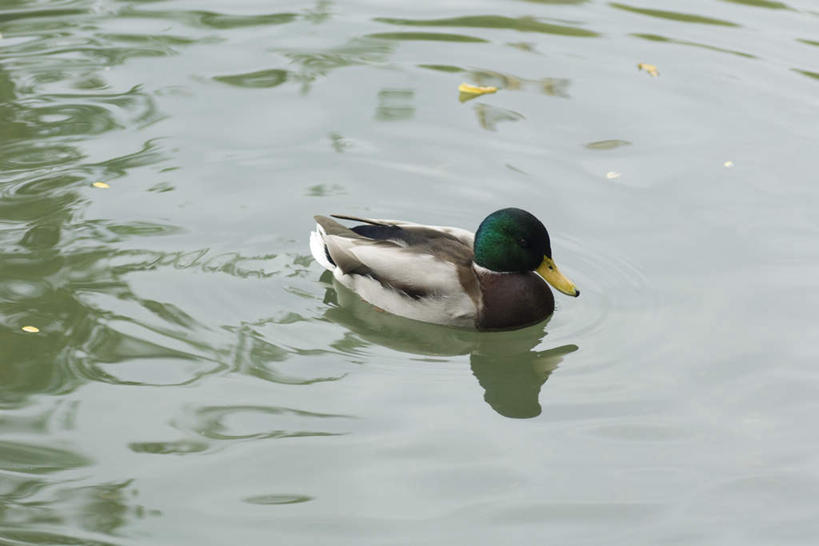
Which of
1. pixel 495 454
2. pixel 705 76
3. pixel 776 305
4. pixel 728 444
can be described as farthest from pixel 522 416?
pixel 705 76

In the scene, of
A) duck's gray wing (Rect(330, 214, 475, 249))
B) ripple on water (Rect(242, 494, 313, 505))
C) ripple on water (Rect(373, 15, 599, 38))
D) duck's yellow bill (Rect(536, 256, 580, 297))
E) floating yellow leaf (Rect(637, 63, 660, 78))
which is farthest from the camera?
ripple on water (Rect(373, 15, 599, 38))

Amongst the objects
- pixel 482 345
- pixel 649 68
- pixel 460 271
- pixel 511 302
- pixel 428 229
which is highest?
pixel 649 68

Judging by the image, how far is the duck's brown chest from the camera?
6.51m

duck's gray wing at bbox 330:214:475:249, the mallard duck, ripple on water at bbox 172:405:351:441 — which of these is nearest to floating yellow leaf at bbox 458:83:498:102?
duck's gray wing at bbox 330:214:475:249

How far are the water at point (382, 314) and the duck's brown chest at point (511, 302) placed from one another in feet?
0.30

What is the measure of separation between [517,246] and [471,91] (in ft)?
8.80

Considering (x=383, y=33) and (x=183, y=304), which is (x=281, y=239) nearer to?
(x=183, y=304)

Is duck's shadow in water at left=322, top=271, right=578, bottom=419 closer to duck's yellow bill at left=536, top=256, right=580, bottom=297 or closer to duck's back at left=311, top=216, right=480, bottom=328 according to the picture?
duck's back at left=311, top=216, right=480, bottom=328

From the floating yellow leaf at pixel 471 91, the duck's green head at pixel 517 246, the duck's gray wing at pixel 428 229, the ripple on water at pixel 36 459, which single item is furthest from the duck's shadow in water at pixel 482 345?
the floating yellow leaf at pixel 471 91

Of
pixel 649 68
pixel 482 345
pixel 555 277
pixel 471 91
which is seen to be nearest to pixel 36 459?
pixel 482 345

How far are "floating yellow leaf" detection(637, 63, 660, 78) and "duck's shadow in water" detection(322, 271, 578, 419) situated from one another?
133 inches

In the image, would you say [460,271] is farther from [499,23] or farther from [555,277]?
[499,23]

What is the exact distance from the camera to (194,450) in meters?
5.36

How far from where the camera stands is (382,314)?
6.68 m
